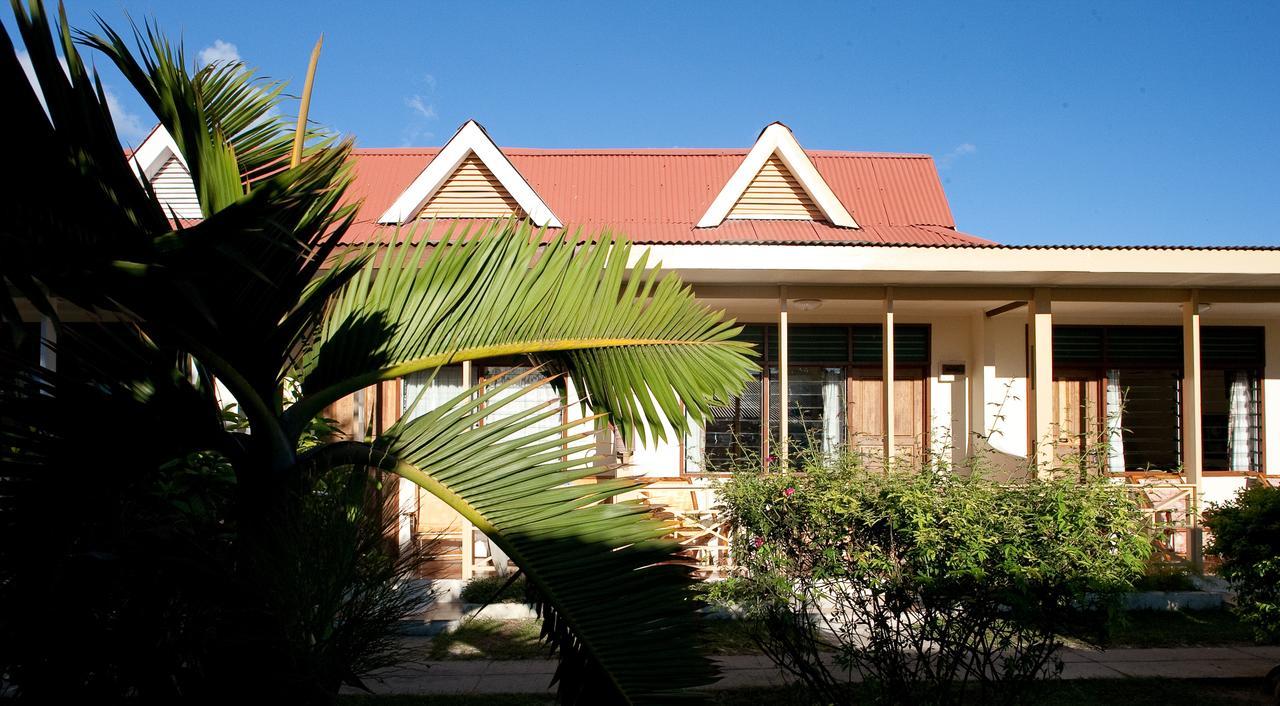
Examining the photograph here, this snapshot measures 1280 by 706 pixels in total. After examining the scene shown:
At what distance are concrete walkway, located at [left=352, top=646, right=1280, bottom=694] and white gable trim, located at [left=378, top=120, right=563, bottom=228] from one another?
19.2 ft

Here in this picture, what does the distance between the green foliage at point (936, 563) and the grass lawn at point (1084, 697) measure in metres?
0.85

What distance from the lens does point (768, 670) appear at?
18.0 ft

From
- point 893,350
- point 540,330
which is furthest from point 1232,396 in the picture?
point 540,330

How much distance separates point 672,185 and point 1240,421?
8.62 m

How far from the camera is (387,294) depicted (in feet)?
7.71

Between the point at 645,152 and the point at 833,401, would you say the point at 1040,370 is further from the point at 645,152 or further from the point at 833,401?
the point at 645,152

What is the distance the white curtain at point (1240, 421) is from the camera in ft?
35.5

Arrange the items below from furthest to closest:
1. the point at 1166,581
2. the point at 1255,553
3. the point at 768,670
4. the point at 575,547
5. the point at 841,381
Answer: the point at 841,381
the point at 1166,581
the point at 768,670
the point at 1255,553
the point at 575,547

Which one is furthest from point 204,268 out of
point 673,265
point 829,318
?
point 829,318

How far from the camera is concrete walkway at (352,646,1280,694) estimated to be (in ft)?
17.2

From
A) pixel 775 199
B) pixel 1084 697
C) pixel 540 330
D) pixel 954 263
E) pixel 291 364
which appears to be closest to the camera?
pixel 540 330

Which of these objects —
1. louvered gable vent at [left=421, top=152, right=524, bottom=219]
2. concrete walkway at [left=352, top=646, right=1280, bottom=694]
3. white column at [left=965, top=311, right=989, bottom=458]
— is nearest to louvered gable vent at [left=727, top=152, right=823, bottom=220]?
white column at [left=965, top=311, right=989, bottom=458]

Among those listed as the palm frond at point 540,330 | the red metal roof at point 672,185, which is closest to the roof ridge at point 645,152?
the red metal roof at point 672,185

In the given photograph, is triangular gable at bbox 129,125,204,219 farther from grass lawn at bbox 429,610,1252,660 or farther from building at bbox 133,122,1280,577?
grass lawn at bbox 429,610,1252,660
